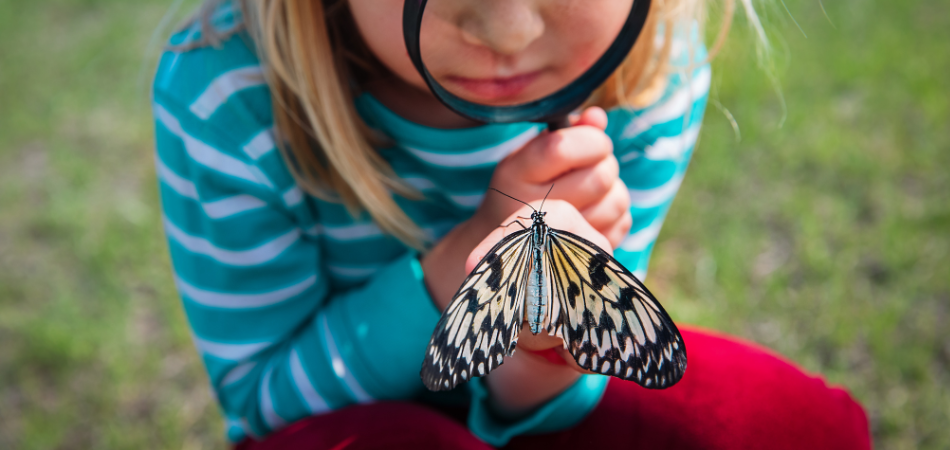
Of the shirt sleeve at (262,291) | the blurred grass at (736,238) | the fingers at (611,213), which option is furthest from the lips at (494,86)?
the blurred grass at (736,238)

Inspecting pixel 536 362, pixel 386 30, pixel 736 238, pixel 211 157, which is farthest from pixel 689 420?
pixel 736 238

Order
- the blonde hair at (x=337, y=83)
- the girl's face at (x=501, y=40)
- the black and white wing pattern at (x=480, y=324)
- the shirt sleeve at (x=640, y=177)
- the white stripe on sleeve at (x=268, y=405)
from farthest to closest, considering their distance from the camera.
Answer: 1. the white stripe on sleeve at (x=268, y=405)
2. the shirt sleeve at (x=640, y=177)
3. the blonde hair at (x=337, y=83)
4. the girl's face at (x=501, y=40)
5. the black and white wing pattern at (x=480, y=324)

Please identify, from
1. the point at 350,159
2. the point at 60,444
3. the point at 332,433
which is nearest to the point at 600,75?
the point at 350,159

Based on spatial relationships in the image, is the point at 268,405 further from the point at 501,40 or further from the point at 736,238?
the point at 736,238

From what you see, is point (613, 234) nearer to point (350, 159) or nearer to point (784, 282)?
point (350, 159)

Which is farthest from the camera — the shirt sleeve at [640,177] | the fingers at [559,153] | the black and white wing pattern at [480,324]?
the shirt sleeve at [640,177]

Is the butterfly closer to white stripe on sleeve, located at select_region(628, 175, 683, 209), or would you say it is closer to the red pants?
the red pants

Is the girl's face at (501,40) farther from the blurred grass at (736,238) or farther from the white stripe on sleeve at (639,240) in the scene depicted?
the blurred grass at (736,238)
